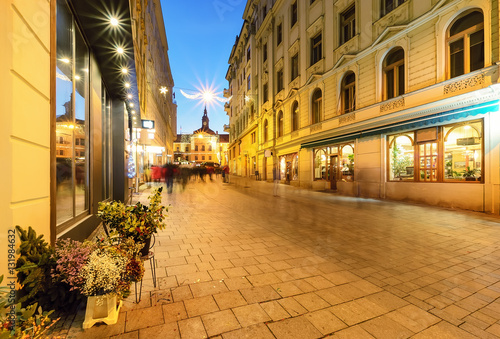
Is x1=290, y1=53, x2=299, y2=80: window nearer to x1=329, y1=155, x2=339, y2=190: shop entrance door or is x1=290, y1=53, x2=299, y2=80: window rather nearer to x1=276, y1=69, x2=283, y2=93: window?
x1=276, y1=69, x2=283, y2=93: window

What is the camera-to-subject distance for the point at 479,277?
354 centimetres

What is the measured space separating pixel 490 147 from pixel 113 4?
38.4 feet

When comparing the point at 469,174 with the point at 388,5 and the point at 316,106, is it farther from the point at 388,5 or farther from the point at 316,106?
the point at 316,106

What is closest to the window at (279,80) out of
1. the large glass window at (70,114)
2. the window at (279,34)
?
the window at (279,34)

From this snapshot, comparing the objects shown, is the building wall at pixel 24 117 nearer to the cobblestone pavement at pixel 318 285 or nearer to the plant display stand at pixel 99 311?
the plant display stand at pixel 99 311

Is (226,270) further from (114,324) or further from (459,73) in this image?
(459,73)

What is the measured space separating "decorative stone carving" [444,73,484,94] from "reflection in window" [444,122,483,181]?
141 centimetres

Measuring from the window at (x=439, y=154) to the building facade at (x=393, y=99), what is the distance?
0.13 ft

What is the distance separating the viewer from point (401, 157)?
1167cm

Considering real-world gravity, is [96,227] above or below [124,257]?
below

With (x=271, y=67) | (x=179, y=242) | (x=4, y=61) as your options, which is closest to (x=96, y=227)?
(x=179, y=242)

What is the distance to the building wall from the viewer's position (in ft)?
6.81

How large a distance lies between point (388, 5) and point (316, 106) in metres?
7.11

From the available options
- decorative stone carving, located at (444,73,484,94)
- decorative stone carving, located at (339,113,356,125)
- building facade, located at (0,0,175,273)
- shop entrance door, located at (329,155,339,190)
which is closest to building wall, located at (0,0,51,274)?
building facade, located at (0,0,175,273)
